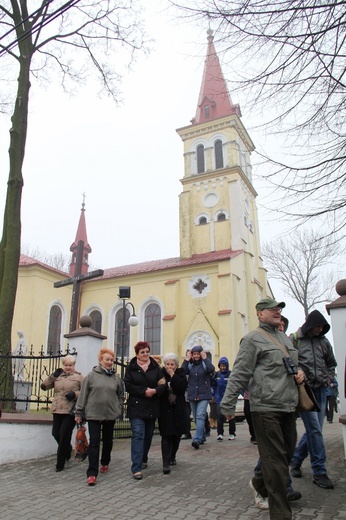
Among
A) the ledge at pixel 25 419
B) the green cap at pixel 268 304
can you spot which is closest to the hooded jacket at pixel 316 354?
the green cap at pixel 268 304

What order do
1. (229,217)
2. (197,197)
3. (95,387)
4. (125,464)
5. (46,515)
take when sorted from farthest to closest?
(197,197) < (229,217) < (125,464) < (95,387) < (46,515)

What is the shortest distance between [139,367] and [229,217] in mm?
23258

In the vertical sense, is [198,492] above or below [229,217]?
below

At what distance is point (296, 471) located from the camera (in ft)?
17.5

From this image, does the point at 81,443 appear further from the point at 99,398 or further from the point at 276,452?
the point at 276,452

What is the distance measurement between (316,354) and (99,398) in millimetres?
2959

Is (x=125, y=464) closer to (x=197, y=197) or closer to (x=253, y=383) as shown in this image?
(x=253, y=383)

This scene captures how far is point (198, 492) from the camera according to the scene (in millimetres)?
4938

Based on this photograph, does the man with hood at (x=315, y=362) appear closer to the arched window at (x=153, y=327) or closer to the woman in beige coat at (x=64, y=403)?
the woman in beige coat at (x=64, y=403)

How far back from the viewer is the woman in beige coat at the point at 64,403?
20.9ft

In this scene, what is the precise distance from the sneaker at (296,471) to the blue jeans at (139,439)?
76.4 inches

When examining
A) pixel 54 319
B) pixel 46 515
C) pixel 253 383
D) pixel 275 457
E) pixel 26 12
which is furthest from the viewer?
pixel 54 319

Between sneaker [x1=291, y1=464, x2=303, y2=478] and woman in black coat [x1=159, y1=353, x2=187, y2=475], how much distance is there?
64.1 inches

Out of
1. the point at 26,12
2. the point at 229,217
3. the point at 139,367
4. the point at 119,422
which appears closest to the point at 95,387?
the point at 139,367
